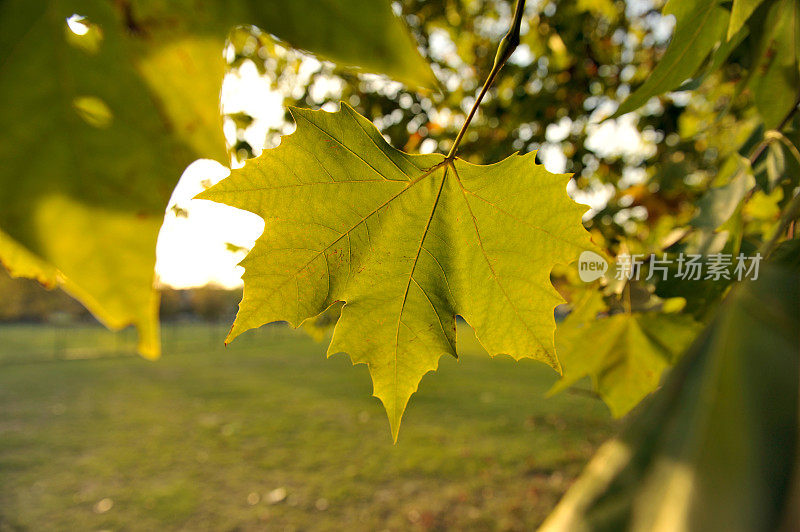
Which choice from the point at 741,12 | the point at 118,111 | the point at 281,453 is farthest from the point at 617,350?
the point at 281,453

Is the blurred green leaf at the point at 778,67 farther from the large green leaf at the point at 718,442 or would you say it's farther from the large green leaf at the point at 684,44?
the large green leaf at the point at 718,442

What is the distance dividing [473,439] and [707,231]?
695 centimetres

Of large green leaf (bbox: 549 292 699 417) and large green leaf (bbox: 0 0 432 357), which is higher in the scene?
large green leaf (bbox: 549 292 699 417)

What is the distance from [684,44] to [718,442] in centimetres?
86

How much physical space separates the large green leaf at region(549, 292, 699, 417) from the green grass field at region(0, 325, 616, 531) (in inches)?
162

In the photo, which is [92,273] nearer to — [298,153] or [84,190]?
[84,190]

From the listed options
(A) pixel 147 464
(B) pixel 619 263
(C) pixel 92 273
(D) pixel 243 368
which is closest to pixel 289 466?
(A) pixel 147 464

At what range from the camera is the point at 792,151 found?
Answer: 42.2 inches

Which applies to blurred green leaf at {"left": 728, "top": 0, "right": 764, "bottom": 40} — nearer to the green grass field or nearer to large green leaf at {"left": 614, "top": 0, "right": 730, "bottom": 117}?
large green leaf at {"left": 614, "top": 0, "right": 730, "bottom": 117}

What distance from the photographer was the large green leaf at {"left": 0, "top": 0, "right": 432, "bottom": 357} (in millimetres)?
312

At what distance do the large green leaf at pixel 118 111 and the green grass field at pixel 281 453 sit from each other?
5.21m

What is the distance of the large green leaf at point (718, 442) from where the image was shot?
0.23 m

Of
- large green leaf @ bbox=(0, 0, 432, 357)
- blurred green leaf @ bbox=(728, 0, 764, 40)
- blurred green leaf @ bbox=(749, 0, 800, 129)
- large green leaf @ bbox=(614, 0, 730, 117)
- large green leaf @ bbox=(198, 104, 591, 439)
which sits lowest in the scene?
large green leaf @ bbox=(0, 0, 432, 357)

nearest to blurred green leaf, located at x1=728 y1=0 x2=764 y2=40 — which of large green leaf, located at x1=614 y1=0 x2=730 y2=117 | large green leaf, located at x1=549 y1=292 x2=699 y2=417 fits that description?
large green leaf, located at x1=614 y1=0 x2=730 y2=117
